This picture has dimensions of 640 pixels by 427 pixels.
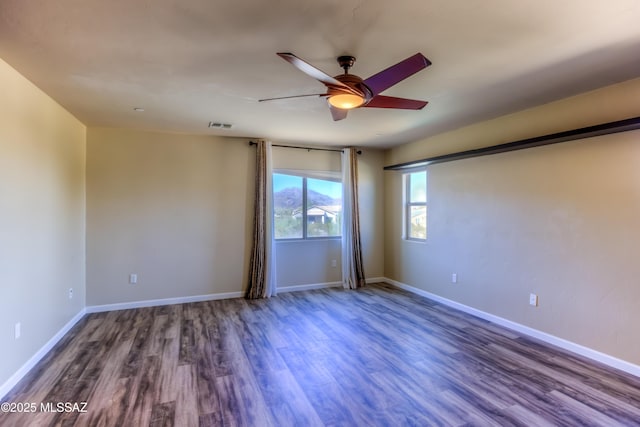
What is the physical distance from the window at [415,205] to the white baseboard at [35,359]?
4900 mm

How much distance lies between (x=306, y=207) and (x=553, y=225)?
3499 millimetres

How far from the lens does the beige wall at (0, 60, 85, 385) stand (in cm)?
243

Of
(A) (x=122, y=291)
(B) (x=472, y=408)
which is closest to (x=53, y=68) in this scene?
(A) (x=122, y=291)

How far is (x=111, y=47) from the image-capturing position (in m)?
2.15

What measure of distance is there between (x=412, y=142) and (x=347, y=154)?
111cm

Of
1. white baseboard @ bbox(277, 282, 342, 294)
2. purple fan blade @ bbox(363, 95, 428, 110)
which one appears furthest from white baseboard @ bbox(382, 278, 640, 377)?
purple fan blade @ bbox(363, 95, 428, 110)

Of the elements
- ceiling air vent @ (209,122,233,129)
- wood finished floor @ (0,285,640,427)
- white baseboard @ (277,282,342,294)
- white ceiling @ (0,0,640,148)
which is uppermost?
ceiling air vent @ (209,122,233,129)

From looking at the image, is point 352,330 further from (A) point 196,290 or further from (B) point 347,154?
(B) point 347,154

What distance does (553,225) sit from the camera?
3.30 metres

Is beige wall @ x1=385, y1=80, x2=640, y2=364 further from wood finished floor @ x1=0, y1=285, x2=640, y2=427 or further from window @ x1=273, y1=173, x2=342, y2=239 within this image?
window @ x1=273, y1=173, x2=342, y2=239

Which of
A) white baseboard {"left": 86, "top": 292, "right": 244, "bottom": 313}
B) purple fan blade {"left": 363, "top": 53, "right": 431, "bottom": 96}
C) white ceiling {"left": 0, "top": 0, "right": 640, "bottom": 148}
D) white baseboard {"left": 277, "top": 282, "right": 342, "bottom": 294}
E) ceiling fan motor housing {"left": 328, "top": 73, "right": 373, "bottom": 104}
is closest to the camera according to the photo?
white ceiling {"left": 0, "top": 0, "right": 640, "bottom": 148}

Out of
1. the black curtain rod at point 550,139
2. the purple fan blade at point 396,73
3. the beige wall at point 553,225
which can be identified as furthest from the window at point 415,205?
the purple fan blade at point 396,73

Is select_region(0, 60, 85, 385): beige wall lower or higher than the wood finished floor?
higher

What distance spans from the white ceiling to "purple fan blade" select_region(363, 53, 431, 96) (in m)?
0.24
